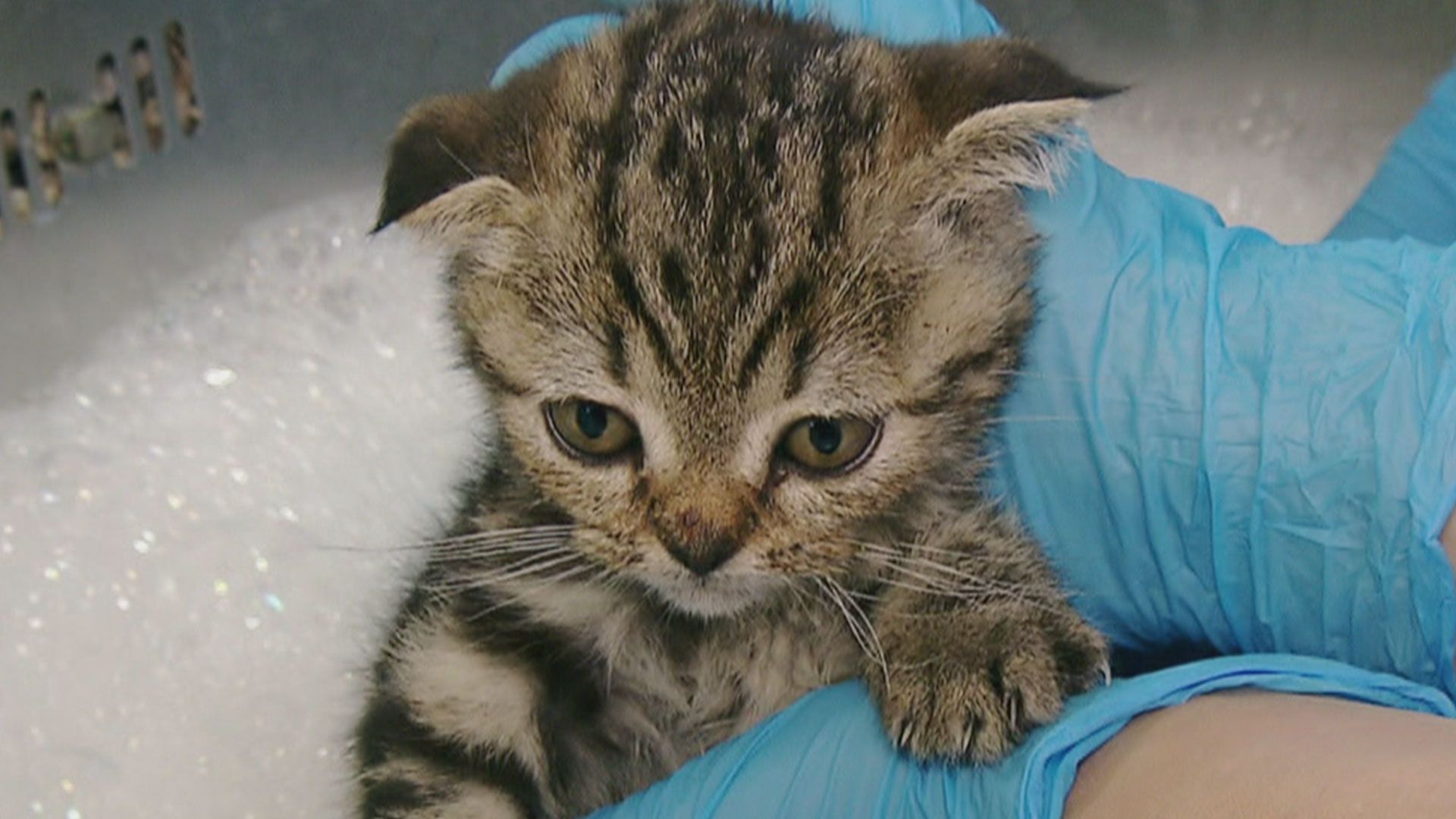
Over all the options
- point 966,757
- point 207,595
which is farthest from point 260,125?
point 966,757

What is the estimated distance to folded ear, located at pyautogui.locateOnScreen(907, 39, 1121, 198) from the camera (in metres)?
0.85

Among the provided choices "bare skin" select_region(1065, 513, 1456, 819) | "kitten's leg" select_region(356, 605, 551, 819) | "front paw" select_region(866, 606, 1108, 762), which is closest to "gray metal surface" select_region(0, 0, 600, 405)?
"kitten's leg" select_region(356, 605, 551, 819)

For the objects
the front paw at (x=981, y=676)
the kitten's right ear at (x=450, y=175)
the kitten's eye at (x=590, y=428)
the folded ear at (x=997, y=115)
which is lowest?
the front paw at (x=981, y=676)

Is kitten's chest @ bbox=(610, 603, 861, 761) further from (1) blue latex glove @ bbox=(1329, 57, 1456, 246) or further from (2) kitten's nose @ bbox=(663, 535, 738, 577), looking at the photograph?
(1) blue latex glove @ bbox=(1329, 57, 1456, 246)

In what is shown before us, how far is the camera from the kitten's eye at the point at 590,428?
0.92 m

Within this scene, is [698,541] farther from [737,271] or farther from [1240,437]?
[1240,437]

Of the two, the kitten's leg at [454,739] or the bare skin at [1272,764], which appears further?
the kitten's leg at [454,739]

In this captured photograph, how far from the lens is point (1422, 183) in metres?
1.68

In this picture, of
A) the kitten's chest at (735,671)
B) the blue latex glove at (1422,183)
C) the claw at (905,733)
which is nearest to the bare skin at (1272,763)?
the claw at (905,733)

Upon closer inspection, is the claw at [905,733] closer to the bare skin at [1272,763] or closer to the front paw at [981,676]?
the front paw at [981,676]

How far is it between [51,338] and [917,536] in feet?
4.30

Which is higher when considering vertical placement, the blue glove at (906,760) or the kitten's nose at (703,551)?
the kitten's nose at (703,551)

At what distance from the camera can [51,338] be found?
1.81 meters

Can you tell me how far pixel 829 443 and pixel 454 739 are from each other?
1.27 feet
